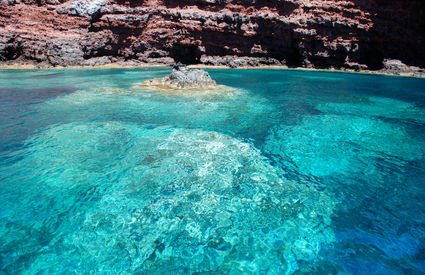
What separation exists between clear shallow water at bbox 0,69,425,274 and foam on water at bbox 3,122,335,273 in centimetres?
2

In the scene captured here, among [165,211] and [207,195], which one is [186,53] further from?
[165,211]

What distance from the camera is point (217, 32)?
3681cm

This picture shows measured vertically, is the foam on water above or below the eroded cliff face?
below

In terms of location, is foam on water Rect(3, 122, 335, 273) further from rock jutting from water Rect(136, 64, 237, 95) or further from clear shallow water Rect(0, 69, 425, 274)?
rock jutting from water Rect(136, 64, 237, 95)

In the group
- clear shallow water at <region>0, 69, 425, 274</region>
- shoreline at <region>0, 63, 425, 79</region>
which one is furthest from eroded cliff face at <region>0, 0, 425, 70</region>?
clear shallow water at <region>0, 69, 425, 274</region>

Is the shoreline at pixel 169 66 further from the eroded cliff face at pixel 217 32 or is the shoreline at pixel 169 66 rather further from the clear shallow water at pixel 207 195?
the clear shallow water at pixel 207 195

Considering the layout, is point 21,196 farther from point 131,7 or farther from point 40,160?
point 131,7

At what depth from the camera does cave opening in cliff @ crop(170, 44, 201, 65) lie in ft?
125

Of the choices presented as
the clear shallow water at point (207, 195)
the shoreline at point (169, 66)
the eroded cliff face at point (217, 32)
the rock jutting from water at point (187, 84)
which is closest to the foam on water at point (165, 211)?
the clear shallow water at point (207, 195)

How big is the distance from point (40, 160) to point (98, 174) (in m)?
1.82

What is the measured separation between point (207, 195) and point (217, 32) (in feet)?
121

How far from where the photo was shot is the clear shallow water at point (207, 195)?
3.36 meters

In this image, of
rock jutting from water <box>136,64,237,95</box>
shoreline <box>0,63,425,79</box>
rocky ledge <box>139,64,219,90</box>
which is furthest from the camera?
shoreline <box>0,63,425,79</box>

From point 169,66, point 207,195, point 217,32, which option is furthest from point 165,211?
point 217,32
